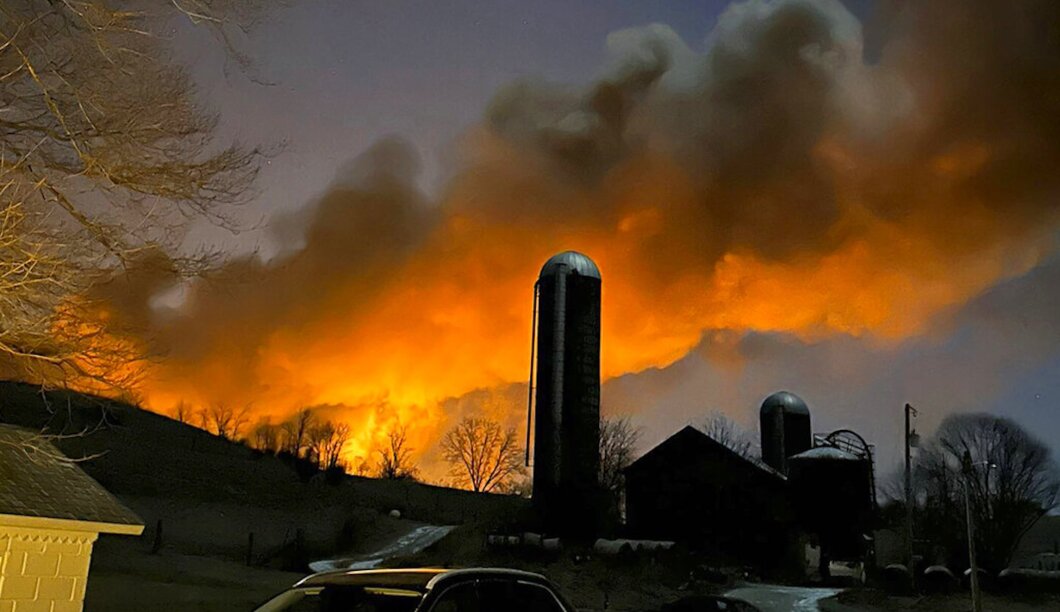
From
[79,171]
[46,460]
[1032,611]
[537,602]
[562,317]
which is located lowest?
[1032,611]

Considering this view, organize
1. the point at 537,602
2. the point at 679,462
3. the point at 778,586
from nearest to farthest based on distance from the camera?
the point at 537,602 → the point at 778,586 → the point at 679,462

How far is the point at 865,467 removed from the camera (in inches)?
1497

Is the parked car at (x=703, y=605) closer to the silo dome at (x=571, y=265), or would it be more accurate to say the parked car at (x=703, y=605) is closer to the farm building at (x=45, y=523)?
the farm building at (x=45, y=523)

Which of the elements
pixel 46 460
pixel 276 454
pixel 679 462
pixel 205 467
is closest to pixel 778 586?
pixel 679 462

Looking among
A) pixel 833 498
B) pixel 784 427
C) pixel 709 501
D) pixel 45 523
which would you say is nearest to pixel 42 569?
pixel 45 523

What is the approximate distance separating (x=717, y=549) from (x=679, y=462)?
4.36 m

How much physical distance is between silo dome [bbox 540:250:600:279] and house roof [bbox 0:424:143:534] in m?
28.0

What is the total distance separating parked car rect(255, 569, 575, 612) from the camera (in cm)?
528

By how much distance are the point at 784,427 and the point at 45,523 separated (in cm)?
4585

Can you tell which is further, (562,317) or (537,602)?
(562,317)

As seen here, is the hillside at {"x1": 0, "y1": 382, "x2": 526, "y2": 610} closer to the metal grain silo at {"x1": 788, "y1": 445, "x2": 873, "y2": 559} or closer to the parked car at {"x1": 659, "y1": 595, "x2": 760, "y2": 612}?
the parked car at {"x1": 659, "y1": 595, "x2": 760, "y2": 612}

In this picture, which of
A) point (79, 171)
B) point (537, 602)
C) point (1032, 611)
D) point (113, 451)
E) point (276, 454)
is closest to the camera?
point (537, 602)

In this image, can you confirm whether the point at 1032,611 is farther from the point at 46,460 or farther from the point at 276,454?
the point at 276,454

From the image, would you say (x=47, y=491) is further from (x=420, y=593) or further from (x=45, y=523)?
(x=420, y=593)
